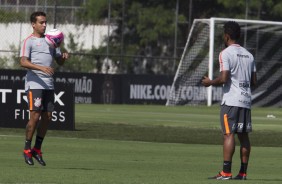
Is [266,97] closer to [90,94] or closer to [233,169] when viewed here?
[90,94]

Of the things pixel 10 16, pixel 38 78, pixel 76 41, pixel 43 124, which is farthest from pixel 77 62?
pixel 38 78

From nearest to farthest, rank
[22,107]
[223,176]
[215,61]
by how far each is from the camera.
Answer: [223,176]
[22,107]
[215,61]

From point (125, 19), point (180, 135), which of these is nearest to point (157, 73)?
point (125, 19)

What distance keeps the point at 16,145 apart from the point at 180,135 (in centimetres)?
640

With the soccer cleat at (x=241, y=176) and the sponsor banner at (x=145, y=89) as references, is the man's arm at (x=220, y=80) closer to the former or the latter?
the soccer cleat at (x=241, y=176)

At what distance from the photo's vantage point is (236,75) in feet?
49.3

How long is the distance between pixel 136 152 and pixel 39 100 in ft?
12.8

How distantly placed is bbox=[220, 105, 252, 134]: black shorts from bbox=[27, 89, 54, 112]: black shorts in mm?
3099

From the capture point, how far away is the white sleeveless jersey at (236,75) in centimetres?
1496

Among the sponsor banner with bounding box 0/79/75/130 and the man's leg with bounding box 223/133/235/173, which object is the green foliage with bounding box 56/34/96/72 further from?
the man's leg with bounding box 223/133/235/173

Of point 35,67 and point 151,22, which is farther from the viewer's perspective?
point 151,22

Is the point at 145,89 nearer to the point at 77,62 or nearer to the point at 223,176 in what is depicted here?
the point at 77,62

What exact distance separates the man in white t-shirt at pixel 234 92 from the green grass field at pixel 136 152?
50 cm

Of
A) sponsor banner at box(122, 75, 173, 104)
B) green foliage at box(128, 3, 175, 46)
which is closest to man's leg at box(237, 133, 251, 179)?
sponsor banner at box(122, 75, 173, 104)
